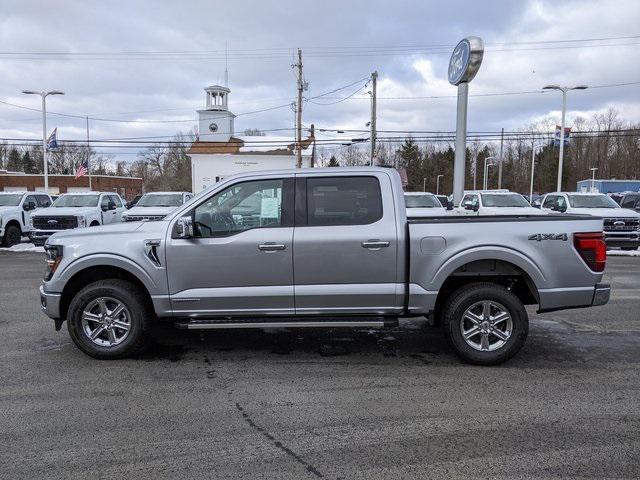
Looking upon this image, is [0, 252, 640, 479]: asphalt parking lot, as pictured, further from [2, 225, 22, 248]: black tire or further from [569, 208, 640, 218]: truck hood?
[2, 225, 22, 248]: black tire

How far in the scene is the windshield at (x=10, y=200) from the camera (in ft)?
57.3

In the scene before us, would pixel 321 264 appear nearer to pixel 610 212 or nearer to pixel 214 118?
pixel 610 212

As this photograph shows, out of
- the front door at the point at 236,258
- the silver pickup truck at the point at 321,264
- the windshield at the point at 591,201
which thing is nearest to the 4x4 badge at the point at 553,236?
the silver pickup truck at the point at 321,264

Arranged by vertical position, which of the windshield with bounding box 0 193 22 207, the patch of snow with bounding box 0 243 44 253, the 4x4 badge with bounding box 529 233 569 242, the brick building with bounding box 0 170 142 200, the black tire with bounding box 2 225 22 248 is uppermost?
the brick building with bounding box 0 170 142 200

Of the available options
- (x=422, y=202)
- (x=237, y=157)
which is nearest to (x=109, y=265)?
(x=422, y=202)

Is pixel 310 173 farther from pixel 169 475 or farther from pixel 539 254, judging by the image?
pixel 169 475

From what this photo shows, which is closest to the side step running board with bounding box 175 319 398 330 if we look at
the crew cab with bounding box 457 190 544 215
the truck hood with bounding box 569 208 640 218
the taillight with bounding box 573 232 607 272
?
the taillight with bounding box 573 232 607 272

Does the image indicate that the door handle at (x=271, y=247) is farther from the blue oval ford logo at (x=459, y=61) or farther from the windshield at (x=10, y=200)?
the blue oval ford logo at (x=459, y=61)

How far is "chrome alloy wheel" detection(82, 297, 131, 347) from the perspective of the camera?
5.31 metres

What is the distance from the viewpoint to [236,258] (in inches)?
201

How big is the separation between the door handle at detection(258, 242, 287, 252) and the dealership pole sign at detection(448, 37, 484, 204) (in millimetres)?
16664

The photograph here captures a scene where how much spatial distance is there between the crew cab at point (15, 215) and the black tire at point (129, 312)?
1344 centimetres

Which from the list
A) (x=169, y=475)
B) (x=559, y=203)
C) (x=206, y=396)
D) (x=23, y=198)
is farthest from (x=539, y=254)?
(x=23, y=198)

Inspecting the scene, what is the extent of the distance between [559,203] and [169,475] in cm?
1739
